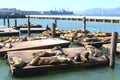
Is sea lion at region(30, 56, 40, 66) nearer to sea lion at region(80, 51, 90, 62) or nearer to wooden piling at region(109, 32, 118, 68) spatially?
sea lion at region(80, 51, 90, 62)

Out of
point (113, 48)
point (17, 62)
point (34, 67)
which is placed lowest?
point (34, 67)

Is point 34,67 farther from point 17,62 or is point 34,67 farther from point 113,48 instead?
point 113,48

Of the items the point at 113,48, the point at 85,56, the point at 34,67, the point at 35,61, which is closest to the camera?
the point at 34,67

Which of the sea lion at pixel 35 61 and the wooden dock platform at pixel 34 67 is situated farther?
the sea lion at pixel 35 61

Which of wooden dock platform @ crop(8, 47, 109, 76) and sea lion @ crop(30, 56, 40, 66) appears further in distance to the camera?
sea lion @ crop(30, 56, 40, 66)

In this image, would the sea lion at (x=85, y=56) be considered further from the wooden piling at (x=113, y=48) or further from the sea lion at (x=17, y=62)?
the sea lion at (x=17, y=62)

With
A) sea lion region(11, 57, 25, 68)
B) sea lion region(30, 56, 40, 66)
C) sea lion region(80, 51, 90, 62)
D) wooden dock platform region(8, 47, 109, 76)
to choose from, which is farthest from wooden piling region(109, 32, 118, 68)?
sea lion region(11, 57, 25, 68)

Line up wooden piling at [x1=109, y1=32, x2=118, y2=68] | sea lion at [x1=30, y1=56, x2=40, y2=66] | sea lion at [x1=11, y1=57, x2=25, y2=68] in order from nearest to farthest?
1. sea lion at [x1=11, y1=57, x2=25, y2=68]
2. sea lion at [x1=30, y1=56, x2=40, y2=66]
3. wooden piling at [x1=109, y1=32, x2=118, y2=68]

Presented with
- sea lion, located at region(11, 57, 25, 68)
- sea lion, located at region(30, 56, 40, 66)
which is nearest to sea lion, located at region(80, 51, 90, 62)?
sea lion, located at region(30, 56, 40, 66)

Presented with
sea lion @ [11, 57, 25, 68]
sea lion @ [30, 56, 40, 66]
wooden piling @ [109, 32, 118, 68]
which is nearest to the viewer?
sea lion @ [11, 57, 25, 68]

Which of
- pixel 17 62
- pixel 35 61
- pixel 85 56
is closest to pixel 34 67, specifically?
pixel 35 61

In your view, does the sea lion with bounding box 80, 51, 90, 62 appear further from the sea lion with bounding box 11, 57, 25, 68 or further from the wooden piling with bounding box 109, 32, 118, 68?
the sea lion with bounding box 11, 57, 25, 68

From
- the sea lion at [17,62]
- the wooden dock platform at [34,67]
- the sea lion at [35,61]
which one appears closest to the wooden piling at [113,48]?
the wooden dock platform at [34,67]

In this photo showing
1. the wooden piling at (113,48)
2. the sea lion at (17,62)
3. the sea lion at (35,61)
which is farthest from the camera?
the wooden piling at (113,48)
